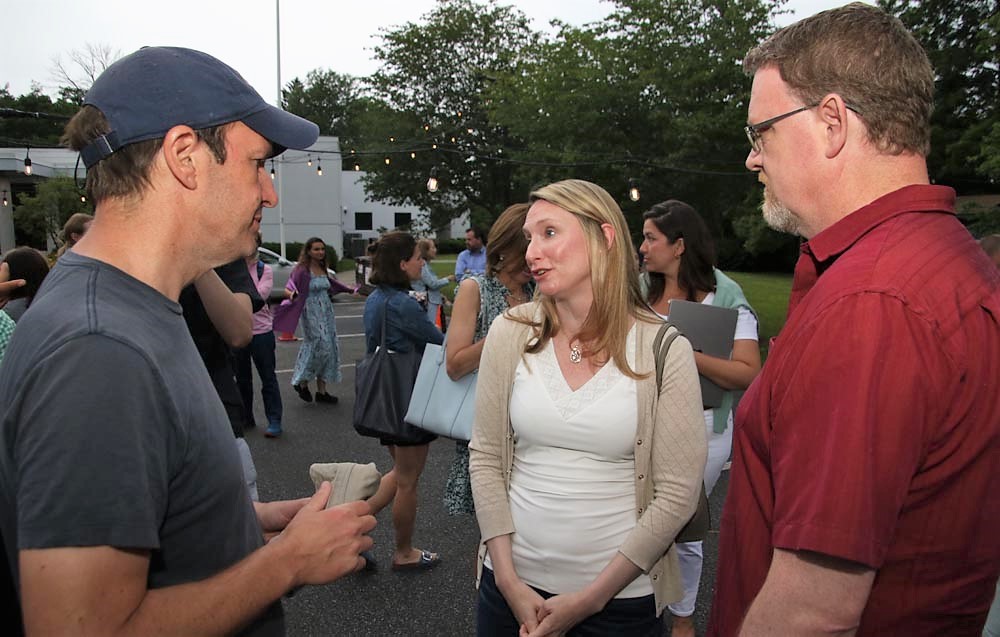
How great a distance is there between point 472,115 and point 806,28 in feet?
127

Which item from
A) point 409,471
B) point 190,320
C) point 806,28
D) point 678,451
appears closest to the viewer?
point 806,28

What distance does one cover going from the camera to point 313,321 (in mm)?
8703

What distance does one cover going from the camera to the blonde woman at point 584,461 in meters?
2.24

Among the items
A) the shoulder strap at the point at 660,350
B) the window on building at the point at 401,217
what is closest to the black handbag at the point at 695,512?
the shoulder strap at the point at 660,350

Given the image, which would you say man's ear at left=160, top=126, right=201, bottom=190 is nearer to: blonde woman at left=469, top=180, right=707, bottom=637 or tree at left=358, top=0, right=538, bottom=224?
blonde woman at left=469, top=180, right=707, bottom=637

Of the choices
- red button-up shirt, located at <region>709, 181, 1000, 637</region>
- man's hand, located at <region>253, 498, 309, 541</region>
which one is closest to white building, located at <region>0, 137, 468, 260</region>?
Result: man's hand, located at <region>253, 498, 309, 541</region>

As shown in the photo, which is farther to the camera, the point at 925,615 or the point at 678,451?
the point at 678,451

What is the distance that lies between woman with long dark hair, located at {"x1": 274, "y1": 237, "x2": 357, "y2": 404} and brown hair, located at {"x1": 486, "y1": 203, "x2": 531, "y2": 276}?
5523 millimetres

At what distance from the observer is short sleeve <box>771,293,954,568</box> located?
3.59 feet

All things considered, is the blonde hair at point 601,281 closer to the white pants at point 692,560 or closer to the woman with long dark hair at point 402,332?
the white pants at point 692,560

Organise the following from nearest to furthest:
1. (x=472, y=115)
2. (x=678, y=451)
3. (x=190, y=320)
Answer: (x=678, y=451) → (x=190, y=320) → (x=472, y=115)

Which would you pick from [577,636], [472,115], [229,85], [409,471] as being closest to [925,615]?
[577,636]

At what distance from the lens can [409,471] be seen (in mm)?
4082

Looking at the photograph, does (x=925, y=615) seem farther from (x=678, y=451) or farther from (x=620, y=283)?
(x=620, y=283)
